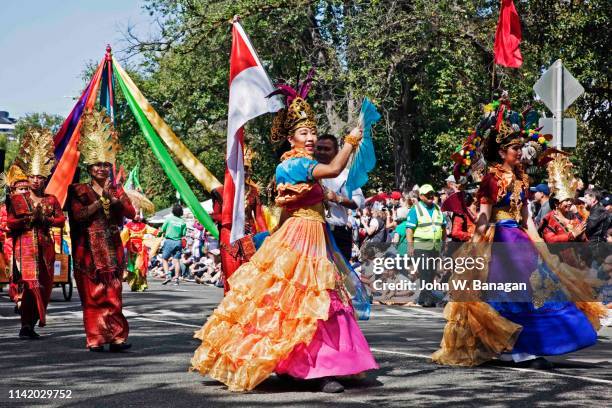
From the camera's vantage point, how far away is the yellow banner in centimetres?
1182

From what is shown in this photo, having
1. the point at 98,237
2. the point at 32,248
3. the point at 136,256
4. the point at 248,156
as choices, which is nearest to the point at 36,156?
the point at 32,248

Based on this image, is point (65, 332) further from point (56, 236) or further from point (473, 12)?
point (473, 12)

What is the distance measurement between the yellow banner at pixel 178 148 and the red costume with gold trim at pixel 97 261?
795 mm

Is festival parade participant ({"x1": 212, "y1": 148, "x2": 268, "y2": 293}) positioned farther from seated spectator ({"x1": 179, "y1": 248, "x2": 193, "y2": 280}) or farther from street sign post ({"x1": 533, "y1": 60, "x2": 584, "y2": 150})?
seated spectator ({"x1": 179, "y1": 248, "x2": 193, "y2": 280})

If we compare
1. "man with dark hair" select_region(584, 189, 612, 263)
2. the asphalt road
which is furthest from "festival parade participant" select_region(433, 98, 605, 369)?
"man with dark hair" select_region(584, 189, 612, 263)

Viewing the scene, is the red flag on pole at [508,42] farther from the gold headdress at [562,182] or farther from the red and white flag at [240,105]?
the gold headdress at [562,182]

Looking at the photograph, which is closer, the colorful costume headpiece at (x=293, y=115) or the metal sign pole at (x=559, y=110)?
the colorful costume headpiece at (x=293, y=115)

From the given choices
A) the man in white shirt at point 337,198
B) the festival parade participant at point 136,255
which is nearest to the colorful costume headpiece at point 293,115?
the man in white shirt at point 337,198

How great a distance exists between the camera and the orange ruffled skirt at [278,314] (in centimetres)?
816

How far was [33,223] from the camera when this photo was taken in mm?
12648

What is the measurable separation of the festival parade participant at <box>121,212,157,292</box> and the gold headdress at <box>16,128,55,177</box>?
10.3 metres

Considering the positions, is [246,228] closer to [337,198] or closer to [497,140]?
[337,198]

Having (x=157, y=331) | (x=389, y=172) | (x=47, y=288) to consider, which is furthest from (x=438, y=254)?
(x=389, y=172)

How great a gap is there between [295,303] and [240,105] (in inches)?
87.0
